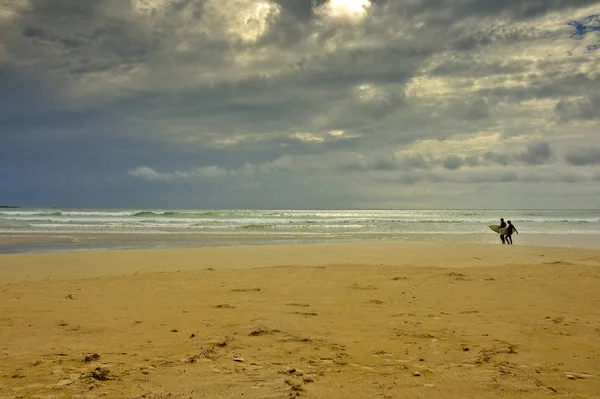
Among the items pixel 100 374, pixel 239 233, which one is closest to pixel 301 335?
pixel 100 374

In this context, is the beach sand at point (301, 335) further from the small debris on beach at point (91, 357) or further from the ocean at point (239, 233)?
the ocean at point (239, 233)

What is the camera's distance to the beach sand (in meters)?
3.88

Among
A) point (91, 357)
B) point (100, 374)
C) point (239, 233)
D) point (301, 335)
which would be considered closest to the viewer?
point (100, 374)

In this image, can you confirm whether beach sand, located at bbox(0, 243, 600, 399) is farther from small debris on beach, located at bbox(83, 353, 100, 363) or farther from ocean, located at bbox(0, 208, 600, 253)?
ocean, located at bbox(0, 208, 600, 253)

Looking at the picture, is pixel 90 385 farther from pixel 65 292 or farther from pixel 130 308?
pixel 65 292

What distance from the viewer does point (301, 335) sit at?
5359 millimetres

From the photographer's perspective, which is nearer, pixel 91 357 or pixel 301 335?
pixel 91 357

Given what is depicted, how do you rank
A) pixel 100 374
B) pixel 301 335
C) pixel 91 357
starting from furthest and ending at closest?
pixel 301 335
pixel 91 357
pixel 100 374

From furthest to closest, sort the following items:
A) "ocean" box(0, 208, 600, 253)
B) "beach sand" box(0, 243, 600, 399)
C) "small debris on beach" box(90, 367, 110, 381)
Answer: "ocean" box(0, 208, 600, 253) → "small debris on beach" box(90, 367, 110, 381) → "beach sand" box(0, 243, 600, 399)

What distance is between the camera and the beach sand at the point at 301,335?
3879 millimetres

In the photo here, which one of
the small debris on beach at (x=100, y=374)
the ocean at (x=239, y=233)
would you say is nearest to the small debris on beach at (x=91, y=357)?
the small debris on beach at (x=100, y=374)

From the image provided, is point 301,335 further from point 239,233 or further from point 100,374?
point 239,233

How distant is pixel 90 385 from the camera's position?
384 centimetres

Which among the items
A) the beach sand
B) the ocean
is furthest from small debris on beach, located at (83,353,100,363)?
the ocean
